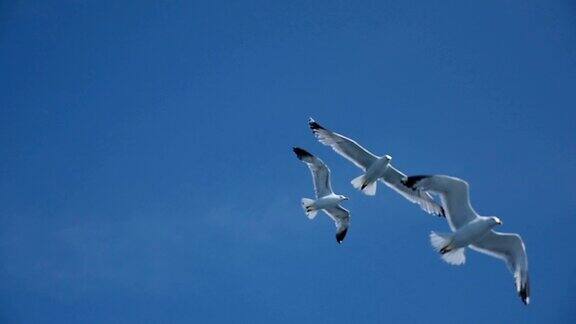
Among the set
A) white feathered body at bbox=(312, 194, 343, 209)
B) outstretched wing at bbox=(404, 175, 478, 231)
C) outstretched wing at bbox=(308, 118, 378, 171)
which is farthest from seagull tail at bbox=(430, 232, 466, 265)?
white feathered body at bbox=(312, 194, 343, 209)

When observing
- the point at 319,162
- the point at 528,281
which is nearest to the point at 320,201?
the point at 319,162

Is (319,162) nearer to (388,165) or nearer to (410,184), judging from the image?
(388,165)

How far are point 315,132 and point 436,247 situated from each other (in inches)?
172

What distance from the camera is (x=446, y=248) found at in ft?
60.5

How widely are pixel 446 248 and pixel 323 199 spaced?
165 inches

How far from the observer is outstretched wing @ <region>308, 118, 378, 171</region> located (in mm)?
20906

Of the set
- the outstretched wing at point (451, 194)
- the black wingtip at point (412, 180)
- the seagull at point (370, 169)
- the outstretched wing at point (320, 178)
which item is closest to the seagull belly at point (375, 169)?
the seagull at point (370, 169)

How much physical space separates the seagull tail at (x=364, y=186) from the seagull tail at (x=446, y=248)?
2654mm

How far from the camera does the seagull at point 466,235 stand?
18391mm

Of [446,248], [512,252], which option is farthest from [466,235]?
[512,252]

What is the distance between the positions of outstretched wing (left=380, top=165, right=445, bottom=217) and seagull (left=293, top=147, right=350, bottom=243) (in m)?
1.26

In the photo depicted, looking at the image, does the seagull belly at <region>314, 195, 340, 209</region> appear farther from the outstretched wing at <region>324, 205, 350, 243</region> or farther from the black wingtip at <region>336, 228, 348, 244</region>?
the black wingtip at <region>336, 228, 348, 244</region>

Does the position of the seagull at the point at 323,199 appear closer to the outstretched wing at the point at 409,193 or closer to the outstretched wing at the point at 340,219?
the outstretched wing at the point at 340,219

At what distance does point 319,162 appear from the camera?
22.2 m
